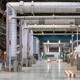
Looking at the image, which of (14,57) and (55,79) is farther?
(14,57)

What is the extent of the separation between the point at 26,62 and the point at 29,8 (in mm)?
10601

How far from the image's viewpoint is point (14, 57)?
24.3 meters

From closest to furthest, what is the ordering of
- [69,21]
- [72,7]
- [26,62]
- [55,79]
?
1. [55,79]
2. [72,7]
3. [69,21]
4. [26,62]

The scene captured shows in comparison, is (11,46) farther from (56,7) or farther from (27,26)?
(27,26)

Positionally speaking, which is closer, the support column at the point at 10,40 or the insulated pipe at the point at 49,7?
the insulated pipe at the point at 49,7

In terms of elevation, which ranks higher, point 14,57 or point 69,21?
point 69,21

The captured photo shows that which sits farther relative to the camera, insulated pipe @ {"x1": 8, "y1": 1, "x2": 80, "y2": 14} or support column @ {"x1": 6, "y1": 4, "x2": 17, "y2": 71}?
support column @ {"x1": 6, "y1": 4, "x2": 17, "y2": 71}

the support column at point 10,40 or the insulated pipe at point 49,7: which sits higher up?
the insulated pipe at point 49,7

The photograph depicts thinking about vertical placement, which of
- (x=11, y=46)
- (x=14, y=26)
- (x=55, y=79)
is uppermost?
(x=14, y=26)

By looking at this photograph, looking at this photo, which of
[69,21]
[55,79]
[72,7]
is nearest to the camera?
[55,79]

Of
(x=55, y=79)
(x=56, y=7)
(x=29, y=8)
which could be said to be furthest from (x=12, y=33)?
(x=55, y=79)

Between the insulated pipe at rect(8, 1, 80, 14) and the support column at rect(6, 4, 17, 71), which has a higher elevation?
the insulated pipe at rect(8, 1, 80, 14)

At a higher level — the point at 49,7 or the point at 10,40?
the point at 49,7

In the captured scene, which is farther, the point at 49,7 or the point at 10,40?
the point at 10,40
